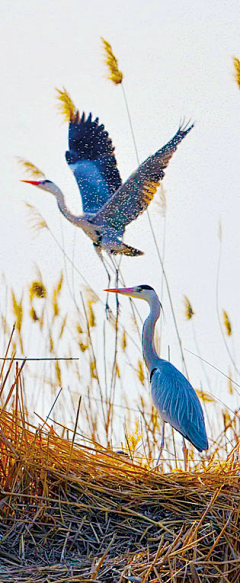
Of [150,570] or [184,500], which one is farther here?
[184,500]

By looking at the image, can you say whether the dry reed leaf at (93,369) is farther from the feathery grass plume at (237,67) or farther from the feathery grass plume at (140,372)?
the feathery grass plume at (237,67)

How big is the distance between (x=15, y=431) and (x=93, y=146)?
4179 mm

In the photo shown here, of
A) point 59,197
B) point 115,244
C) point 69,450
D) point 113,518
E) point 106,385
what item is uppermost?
point 59,197

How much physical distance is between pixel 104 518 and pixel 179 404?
139 centimetres

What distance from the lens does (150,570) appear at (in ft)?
5.18

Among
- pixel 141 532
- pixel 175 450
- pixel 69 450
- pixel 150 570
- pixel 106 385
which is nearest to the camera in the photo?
pixel 150 570

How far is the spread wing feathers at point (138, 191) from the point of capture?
4.79 metres

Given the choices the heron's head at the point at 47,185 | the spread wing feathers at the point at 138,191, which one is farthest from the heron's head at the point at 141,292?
the heron's head at the point at 47,185

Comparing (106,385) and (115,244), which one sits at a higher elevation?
(115,244)

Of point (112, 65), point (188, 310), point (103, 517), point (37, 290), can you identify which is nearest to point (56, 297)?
point (37, 290)

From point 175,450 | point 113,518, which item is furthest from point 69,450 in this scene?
point 175,450

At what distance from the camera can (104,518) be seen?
1846mm

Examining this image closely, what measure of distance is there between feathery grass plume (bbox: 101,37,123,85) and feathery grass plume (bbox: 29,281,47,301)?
1.08 metres

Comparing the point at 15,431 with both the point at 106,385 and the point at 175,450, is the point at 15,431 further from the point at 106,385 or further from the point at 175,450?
the point at 106,385
